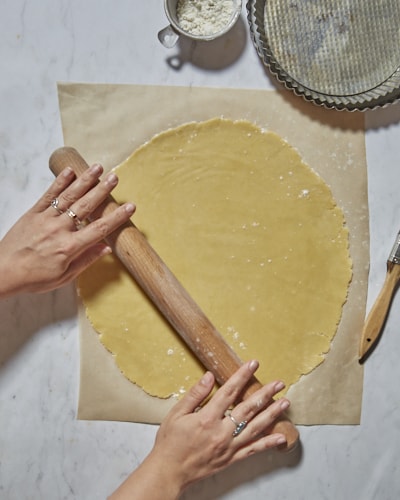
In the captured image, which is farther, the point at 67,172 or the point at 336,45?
the point at 336,45

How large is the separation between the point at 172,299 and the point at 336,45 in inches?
26.6

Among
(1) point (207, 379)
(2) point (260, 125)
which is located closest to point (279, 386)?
(1) point (207, 379)

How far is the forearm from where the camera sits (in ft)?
3.64

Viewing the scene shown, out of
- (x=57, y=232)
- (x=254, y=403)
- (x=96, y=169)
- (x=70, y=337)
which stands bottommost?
(x=254, y=403)

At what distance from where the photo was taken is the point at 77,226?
1.19 meters

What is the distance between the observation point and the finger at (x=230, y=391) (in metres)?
1.13

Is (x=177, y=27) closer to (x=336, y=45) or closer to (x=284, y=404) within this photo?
(x=336, y=45)

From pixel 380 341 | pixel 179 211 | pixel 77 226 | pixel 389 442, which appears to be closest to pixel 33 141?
pixel 77 226

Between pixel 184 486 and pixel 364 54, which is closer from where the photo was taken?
pixel 184 486

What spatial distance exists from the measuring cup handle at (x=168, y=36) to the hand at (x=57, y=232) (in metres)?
0.34

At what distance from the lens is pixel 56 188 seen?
115 cm

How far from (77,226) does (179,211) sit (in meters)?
0.22

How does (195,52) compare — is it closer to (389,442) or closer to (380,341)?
(380,341)

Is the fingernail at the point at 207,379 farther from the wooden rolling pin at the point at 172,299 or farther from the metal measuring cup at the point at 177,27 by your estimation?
the metal measuring cup at the point at 177,27
